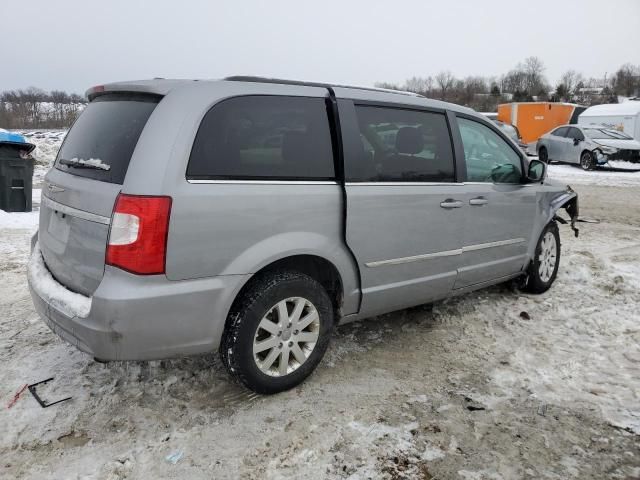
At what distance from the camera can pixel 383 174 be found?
11.1 feet

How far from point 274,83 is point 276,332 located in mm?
1458

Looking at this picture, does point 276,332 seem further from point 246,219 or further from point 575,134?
point 575,134

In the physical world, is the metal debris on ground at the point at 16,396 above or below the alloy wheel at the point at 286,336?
below

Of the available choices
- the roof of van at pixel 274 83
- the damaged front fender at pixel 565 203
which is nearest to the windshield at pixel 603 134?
the damaged front fender at pixel 565 203

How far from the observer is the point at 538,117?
25625 mm

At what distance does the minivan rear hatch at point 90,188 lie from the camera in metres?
2.60

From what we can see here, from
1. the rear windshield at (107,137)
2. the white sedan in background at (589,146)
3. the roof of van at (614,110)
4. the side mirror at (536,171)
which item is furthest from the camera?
the roof of van at (614,110)

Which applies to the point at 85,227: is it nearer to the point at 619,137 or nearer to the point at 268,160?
the point at 268,160

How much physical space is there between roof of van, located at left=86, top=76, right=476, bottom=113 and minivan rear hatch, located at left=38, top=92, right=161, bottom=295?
0.04 m

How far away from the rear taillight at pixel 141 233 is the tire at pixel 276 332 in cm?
57

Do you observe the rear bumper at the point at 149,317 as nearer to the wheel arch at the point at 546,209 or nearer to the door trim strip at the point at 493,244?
the door trim strip at the point at 493,244

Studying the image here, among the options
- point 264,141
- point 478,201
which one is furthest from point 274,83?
point 478,201

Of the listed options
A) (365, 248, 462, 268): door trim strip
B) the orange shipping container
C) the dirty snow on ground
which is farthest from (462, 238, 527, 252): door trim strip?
the orange shipping container

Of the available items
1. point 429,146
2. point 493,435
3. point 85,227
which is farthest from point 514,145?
point 85,227
